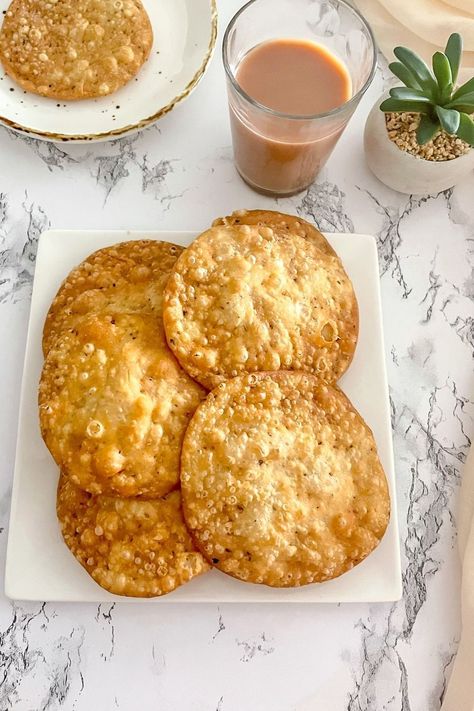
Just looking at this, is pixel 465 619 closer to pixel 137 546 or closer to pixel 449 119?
pixel 137 546

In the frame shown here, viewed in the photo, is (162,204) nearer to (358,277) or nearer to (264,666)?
(358,277)

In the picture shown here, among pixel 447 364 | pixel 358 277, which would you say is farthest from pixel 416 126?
pixel 447 364

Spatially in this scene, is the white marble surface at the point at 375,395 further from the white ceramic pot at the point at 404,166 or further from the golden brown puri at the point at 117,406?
the golden brown puri at the point at 117,406

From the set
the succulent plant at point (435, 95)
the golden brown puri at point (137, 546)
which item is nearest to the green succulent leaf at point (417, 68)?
the succulent plant at point (435, 95)

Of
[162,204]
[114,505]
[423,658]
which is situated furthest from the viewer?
[162,204]

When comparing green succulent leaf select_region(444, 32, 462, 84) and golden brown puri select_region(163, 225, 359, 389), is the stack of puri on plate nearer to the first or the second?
golden brown puri select_region(163, 225, 359, 389)

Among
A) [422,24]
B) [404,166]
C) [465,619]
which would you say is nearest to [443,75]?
[404,166]
